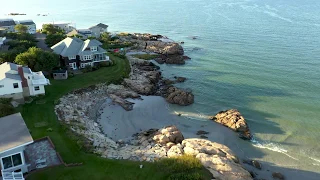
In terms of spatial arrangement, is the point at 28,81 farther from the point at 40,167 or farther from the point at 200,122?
the point at 200,122

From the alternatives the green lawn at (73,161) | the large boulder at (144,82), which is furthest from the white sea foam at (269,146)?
the large boulder at (144,82)

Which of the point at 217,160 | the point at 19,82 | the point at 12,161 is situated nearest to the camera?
the point at 12,161

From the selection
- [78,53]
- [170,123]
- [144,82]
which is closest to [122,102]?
[144,82]

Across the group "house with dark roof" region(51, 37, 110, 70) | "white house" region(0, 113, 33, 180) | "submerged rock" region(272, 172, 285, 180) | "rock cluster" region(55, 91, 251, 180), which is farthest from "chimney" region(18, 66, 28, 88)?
"submerged rock" region(272, 172, 285, 180)

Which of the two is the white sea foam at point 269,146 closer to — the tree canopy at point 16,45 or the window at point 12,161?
the window at point 12,161

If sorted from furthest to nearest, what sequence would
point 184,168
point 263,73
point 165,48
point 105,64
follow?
point 165,48 < point 263,73 < point 105,64 < point 184,168

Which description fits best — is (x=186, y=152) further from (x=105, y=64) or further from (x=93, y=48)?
(x=93, y=48)

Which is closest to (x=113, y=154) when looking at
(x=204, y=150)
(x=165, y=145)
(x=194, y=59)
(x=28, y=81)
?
(x=165, y=145)
